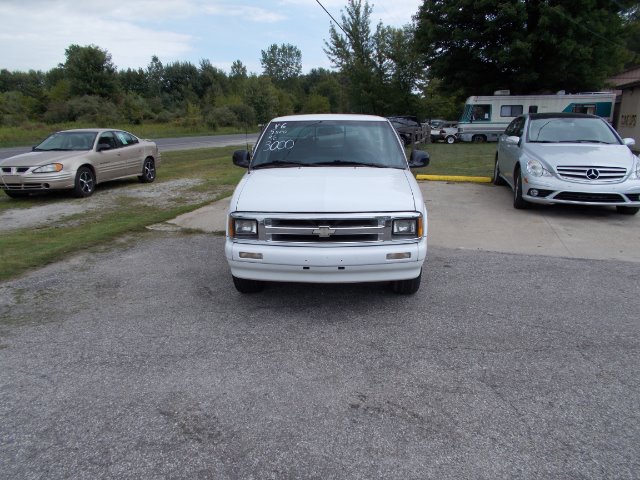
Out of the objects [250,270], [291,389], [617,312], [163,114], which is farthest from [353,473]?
[163,114]

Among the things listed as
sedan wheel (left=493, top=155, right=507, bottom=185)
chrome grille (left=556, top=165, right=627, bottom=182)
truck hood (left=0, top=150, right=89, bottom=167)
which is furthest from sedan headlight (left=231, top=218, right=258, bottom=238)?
sedan wheel (left=493, top=155, right=507, bottom=185)

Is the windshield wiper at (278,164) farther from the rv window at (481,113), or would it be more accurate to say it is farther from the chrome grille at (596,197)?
the rv window at (481,113)

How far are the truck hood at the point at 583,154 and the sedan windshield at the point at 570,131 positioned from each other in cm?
29

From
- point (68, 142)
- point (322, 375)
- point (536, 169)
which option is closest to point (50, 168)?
point (68, 142)

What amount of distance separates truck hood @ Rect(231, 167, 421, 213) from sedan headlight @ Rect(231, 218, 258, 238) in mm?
102

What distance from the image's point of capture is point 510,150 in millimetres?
9266

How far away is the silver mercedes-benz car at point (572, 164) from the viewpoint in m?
7.36

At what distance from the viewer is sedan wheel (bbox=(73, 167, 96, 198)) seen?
10.4 metres

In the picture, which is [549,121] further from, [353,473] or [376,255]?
[353,473]

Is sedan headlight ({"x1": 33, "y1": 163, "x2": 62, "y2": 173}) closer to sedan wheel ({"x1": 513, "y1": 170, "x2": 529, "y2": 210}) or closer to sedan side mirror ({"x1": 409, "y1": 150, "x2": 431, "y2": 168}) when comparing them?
sedan side mirror ({"x1": 409, "y1": 150, "x2": 431, "y2": 168})

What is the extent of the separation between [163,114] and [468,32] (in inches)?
1656

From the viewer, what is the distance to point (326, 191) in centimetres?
427

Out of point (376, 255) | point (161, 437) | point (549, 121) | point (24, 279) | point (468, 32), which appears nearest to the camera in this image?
point (161, 437)

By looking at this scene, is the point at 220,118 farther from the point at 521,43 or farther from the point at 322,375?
the point at 322,375
